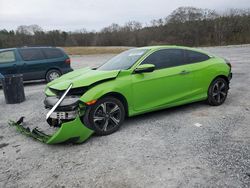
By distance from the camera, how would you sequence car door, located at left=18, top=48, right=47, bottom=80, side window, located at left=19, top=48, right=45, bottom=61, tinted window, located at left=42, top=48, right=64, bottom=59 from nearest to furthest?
car door, located at left=18, top=48, right=47, bottom=80
side window, located at left=19, top=48, right=45, bottom=61
tinted window, located at left=42, top=48, right=64, bottom=59

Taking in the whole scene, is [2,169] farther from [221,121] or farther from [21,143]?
[221,121]

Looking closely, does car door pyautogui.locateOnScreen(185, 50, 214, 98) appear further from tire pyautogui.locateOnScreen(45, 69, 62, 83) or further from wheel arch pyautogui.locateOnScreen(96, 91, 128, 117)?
tire pyautogui.locateOnScreen(45, 69, 62, 83)

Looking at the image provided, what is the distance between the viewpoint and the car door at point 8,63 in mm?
10935


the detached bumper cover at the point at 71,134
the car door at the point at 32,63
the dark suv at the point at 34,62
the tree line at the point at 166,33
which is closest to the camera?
the detached bumper cover at the point at 71,134

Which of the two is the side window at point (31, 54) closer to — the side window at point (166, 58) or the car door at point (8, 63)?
the car door at point (8, 63)

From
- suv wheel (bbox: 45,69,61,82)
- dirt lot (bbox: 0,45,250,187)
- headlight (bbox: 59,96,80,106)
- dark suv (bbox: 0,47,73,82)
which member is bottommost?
dirt lot (bbox: 0,45,250,187)

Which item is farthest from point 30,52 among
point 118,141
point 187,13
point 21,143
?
point 187,13

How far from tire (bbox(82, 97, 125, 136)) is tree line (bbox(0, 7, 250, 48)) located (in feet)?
145

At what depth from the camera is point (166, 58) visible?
5820mm

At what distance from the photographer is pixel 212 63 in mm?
6422

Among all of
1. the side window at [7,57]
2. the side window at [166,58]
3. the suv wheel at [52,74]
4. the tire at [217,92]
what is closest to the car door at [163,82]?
the side window at [166,58]

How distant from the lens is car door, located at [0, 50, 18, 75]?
1094 cm

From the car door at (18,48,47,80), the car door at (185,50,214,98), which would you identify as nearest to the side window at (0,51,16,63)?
the car door at (18,48,47,80)

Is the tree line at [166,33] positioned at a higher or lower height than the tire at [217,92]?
higher
